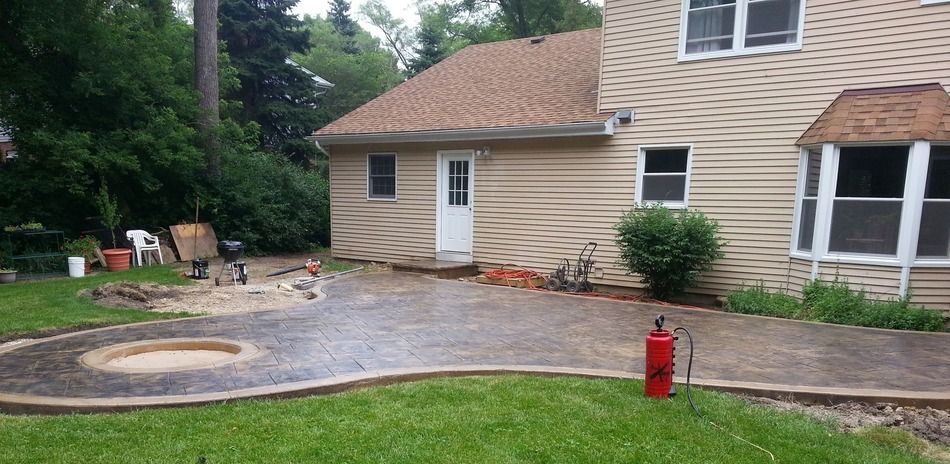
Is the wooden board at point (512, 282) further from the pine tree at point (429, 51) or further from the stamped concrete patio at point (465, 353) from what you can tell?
the pine tree at point (429, 51)

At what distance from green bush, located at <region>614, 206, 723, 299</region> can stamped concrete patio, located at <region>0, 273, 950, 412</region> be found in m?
0.78

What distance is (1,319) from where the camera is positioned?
642 cm

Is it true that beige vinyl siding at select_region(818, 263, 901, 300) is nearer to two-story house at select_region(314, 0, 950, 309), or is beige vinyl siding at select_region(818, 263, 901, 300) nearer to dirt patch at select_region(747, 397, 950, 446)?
two-story house at select_region(314, 0, 950, 309)

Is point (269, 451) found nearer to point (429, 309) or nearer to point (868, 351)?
point (429, 309)

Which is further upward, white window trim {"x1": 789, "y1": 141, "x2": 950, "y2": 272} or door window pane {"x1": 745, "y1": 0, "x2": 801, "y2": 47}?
door window pane {"x1": 745, "y1": 0, "x2": 801, "y2": 47}

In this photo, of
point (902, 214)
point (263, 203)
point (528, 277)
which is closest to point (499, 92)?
point (528, 277)

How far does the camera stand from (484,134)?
34.2 feet

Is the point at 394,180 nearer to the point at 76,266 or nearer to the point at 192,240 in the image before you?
the point at 192,240

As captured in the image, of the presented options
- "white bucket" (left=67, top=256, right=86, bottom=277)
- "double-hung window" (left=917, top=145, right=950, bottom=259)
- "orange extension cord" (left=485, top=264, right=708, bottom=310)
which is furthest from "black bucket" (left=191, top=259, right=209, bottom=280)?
"double-hung window" (left=917, top=145, right=950, bottom=259)

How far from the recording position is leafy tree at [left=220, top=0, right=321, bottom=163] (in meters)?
19.8

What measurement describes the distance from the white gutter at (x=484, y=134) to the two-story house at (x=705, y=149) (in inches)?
1.3

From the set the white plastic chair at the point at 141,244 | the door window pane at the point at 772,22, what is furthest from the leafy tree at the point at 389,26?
the door window pane at the point at 772,22

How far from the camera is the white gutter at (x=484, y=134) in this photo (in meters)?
9.33

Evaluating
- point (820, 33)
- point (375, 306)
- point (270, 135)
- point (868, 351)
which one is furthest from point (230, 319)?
point (270, 135)
